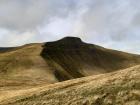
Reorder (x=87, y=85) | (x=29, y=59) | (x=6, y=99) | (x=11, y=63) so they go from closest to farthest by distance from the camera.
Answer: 1. (x=87, y=85)
2. (x=6, y=99)
3. (x=11, y=63)
4. (x=29, y=59)

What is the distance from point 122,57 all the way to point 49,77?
239 ft

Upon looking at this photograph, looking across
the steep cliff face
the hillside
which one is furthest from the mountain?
the hillside

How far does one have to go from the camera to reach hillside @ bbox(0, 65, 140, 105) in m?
21.4

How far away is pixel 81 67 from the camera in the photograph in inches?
4820

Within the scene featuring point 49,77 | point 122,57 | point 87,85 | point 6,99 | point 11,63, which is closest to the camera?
point 87,85

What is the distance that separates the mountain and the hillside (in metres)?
39.0

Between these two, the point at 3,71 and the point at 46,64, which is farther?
the point at 46,64

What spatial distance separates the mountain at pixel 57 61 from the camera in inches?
3322

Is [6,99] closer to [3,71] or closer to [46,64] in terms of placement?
[3,71]

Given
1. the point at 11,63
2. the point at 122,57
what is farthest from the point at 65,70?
the point at 122,57

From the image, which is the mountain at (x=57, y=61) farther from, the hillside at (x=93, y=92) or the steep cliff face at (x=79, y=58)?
the hillside at (x=93, y=92)

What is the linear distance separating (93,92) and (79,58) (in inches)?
4200

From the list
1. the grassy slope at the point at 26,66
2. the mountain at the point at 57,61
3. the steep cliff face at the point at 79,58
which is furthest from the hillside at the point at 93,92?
the steep cliff face at the point at 79,58

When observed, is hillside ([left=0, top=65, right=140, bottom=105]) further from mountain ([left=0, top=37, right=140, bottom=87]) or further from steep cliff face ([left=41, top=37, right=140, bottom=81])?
steep cliff face ([left=41, top=37, right=140, bottom=81])
